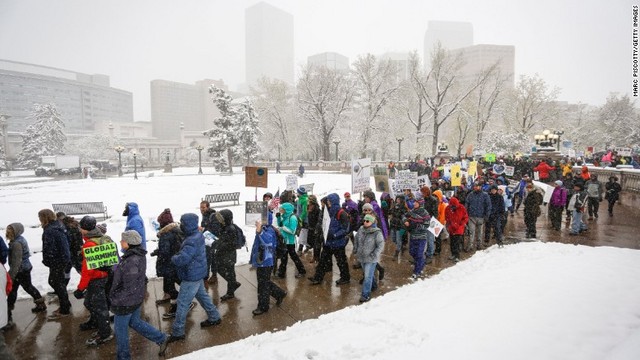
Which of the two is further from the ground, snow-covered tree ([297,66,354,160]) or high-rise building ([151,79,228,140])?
high-rise building ([151,79,228,140])

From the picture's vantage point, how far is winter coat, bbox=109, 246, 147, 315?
15.0ft

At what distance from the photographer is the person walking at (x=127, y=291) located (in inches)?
180

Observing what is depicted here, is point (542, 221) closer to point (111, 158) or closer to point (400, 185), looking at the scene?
point (400, 185)

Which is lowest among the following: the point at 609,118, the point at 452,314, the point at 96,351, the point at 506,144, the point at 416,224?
the point at 96,351

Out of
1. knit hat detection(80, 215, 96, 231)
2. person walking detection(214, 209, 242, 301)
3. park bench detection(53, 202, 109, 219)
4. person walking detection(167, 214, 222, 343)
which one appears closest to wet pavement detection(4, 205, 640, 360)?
person walking detection(167, 214, 222, 343)

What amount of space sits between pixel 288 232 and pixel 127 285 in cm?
391

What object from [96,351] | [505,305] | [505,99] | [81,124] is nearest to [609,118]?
[505,99]

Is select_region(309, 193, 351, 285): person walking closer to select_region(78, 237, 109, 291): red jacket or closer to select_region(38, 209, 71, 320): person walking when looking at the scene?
select_region(78, 237, 109, 291): red jacket

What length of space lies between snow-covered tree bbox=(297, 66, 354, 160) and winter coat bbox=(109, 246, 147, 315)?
4166 cm

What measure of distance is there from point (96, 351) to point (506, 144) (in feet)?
172

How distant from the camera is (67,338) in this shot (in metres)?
5.59

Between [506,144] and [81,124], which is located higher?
[81,124]

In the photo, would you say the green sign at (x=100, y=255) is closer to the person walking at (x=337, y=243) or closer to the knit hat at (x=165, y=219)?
the knit hat at (x=165, y=219)

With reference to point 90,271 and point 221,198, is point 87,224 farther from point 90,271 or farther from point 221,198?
point 221,198
